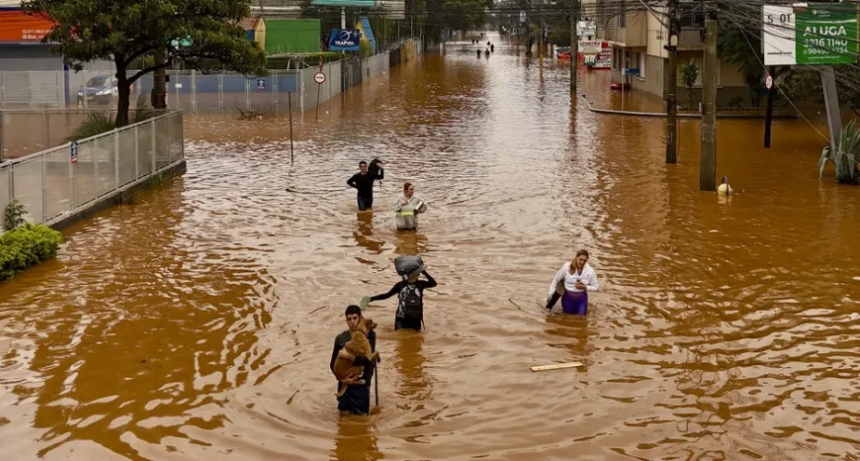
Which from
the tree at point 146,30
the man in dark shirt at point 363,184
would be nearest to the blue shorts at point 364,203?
the man in dark shirt at point 363,184

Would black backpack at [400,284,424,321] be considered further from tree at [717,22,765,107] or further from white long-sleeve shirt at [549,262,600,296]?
tree at [717,22,765,107]

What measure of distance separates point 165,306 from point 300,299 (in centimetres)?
195

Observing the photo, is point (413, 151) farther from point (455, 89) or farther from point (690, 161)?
point (455, 89)

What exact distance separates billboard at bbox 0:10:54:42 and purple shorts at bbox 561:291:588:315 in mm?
47653

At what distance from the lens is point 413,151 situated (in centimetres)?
3272

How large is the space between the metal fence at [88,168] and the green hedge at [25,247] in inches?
32.2

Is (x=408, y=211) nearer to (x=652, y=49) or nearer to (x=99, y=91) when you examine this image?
(x=99, y=91)

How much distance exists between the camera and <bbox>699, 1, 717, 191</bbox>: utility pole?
23844mm

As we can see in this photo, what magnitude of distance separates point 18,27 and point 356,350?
168ft

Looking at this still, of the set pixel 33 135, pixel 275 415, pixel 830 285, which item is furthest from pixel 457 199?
pixel 33 135

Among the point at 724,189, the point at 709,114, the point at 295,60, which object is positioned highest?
the point at 295,60

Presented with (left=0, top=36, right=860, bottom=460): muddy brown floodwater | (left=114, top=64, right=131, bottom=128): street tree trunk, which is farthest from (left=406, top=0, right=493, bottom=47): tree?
(left=0, top=36, right=860, bottom=460): muddy brown floodwater

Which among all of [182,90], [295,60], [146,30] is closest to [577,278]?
[146,30]

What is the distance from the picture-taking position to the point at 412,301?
1303 centimetres
